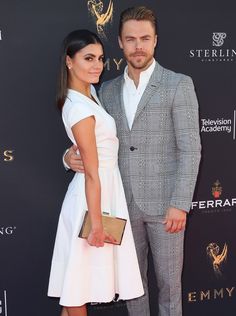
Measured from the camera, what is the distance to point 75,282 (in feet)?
7.21

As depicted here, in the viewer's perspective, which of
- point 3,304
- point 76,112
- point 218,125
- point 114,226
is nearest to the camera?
point 76,112

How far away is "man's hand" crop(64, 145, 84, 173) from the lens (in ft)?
7.38

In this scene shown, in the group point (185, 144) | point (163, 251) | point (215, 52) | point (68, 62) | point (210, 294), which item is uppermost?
point (215, 52)

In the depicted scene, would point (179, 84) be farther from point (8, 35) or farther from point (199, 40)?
point (8, 35)

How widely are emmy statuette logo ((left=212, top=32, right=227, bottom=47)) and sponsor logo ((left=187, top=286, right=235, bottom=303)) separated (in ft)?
4.86

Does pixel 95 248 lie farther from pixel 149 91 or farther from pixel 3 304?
pixel 3 304

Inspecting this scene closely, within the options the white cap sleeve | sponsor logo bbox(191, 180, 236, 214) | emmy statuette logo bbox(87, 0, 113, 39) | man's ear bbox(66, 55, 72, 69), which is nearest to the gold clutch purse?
the white cap sleeve

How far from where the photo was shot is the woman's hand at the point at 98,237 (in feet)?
7.00

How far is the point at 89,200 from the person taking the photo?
2111mm

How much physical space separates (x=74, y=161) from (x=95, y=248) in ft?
1.29

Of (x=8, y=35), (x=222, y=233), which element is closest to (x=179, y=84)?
(x=8, y=35)

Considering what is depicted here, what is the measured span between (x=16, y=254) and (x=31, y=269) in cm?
12

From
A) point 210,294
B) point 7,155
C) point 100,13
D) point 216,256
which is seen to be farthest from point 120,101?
point 210,294

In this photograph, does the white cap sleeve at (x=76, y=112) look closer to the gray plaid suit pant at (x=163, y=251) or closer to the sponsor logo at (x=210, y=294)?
the gray plaid suit pant at (x=163, y=251)
